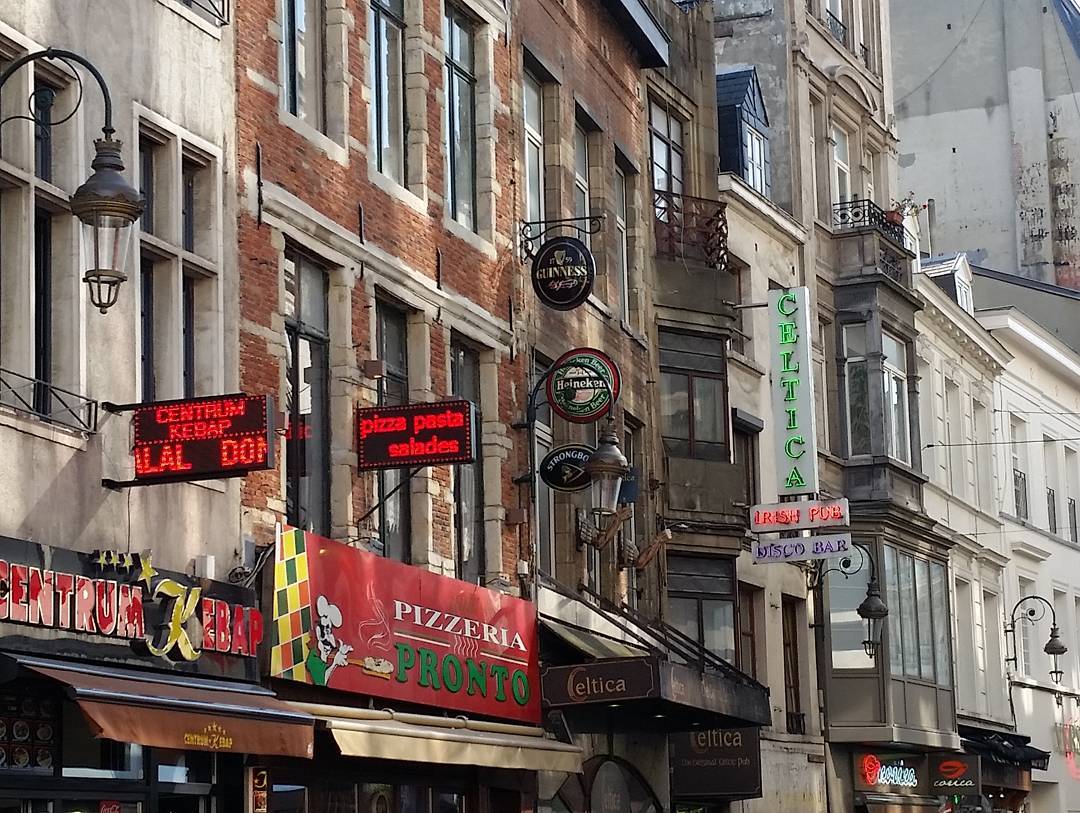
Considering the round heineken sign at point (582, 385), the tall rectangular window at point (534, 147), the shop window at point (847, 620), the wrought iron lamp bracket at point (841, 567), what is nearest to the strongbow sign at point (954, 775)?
the shop window at point (847, 620)

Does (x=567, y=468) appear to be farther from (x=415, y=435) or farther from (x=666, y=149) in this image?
(x=666, y=149)

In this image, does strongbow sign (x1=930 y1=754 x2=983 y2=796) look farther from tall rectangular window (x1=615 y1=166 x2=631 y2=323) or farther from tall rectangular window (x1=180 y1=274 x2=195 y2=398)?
tall rectangular window (x1=180 y1=274 x2=195 y2=398)

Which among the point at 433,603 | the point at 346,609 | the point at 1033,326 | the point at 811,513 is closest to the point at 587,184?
Answer: the point at 811,513

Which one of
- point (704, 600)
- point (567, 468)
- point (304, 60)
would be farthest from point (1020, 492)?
point (304, 60)

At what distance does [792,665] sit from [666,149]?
7998mm

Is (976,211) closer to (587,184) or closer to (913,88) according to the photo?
(913,88)

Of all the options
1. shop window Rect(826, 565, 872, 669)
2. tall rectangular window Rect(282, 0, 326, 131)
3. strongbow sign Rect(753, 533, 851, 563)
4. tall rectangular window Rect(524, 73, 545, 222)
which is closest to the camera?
tall rectangular window Rect(282, 0, 326, 131)

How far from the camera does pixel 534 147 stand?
2511 cm

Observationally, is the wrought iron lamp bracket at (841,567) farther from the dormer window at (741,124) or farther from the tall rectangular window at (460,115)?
the tall rectangular window at (460,115)

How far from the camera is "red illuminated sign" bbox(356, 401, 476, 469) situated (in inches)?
710

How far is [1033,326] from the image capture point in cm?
4562

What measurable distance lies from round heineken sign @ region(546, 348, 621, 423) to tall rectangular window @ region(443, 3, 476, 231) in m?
1.70

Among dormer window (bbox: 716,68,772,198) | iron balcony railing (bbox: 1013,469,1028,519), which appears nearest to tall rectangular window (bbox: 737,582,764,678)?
dormer window (bbox: 716,68,772,198)

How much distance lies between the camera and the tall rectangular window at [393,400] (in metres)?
Result: 19.9
